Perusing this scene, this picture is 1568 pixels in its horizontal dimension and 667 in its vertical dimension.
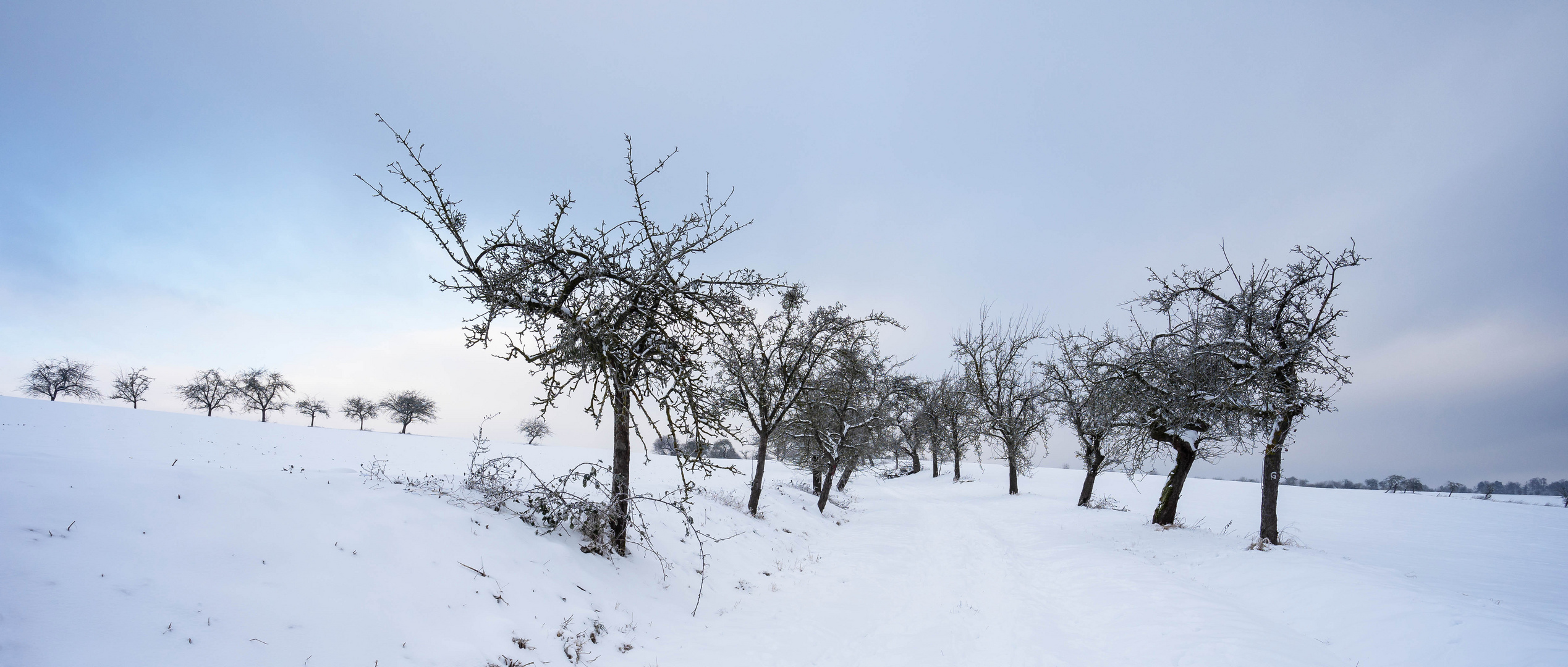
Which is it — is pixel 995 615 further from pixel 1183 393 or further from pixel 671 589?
pixel 1183 393

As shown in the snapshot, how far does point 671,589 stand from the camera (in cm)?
698

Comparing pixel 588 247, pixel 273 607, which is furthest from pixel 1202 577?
pixel 273 607

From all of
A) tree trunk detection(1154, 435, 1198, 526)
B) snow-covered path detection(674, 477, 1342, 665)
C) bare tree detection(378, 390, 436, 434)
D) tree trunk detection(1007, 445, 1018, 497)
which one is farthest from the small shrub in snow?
bare tree detection(378, 390, 436, 434)

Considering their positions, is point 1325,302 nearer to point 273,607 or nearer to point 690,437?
point 690,437

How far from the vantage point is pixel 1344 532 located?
14219 mm

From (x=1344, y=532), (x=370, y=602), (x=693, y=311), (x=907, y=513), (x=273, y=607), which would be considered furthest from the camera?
(x=907, y=513)

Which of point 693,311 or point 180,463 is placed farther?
point 693,311

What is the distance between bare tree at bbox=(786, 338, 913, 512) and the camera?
45.9ft

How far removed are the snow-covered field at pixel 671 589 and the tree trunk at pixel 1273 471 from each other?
86 centimetres

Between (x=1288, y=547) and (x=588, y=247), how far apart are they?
1518 cm

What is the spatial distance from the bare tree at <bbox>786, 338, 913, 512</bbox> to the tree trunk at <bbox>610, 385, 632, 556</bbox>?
6047 millimetres

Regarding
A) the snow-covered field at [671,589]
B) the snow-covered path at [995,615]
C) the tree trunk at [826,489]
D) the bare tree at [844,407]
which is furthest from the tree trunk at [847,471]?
the snow-covered path at [995,615]

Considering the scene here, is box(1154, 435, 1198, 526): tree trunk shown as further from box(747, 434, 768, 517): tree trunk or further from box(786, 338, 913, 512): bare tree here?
box(747, 434, 768, 517): tree trunk

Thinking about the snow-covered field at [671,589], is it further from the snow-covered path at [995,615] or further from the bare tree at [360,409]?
the bare tree at [360,409]
